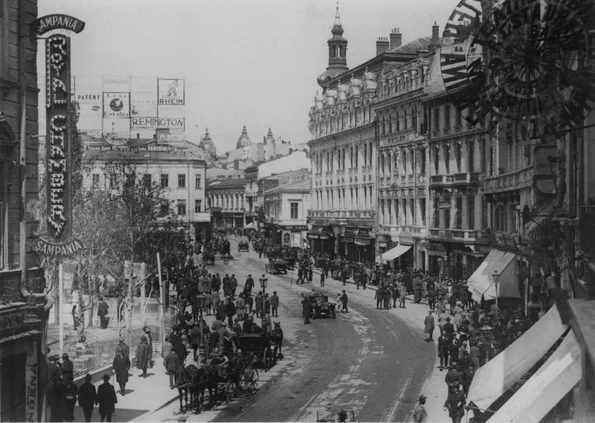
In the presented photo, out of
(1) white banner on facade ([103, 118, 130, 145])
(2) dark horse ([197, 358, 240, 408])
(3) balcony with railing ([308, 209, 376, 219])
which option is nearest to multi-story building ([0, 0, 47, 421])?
(2) dark horse ([197, 358, 240, 408])

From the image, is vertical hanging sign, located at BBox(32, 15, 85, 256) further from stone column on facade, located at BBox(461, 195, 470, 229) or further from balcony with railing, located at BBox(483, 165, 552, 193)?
stone column on facade, located at BBox(461, 195, 470, 229)

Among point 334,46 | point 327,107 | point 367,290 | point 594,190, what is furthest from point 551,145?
point 334,46

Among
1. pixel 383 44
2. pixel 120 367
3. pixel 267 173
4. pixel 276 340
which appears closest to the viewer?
pixel 120 367

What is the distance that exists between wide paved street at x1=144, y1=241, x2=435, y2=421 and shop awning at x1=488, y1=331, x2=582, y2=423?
21.9 ft

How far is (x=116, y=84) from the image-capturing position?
57031mm

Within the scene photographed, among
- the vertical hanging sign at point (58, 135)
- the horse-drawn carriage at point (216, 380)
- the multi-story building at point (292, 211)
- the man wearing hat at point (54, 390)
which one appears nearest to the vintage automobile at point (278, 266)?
the multi-story building at point (292, 211)

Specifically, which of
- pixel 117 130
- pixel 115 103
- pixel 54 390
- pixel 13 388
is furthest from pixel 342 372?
pixel 117 130

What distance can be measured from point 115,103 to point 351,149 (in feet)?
67.6

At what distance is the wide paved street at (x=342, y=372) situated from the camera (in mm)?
19469

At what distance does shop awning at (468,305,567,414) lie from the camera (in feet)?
47.3

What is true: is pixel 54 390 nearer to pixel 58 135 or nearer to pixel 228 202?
pixel 58 135

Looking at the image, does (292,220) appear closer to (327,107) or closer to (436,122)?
(327,107)

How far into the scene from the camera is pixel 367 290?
4803 cm

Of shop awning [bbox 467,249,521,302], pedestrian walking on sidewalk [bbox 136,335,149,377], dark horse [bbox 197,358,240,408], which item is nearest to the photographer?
dark horse [bbox 197,358,240,408]
